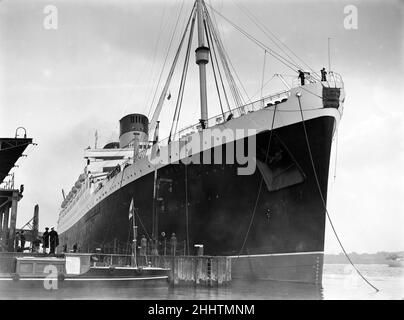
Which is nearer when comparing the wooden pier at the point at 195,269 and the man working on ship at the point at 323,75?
the wooden pier at the point at 195,269

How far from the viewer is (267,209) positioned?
17.6m

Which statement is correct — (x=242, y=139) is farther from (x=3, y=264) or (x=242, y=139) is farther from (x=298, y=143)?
(x=3, y=264)

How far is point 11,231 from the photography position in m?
20.2

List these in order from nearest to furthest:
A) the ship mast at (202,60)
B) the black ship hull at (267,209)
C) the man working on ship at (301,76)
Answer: the black ship hull at (267,209) → the man working on ship at (301,76) → the ship mast at (202,60)

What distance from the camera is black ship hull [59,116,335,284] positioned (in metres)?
17.0

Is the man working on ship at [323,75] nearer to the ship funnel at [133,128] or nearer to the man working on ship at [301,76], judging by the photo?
the man working on ship at [301,76]

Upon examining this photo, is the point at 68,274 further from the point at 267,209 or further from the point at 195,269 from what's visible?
the point at 267,209

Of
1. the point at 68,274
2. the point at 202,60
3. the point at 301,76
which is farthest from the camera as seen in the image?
the point at 202,60

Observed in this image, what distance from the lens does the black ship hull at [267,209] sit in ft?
55.7

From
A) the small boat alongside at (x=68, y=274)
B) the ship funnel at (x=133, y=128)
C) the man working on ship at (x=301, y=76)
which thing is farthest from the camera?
the ship funnel at (x=133, y=128)

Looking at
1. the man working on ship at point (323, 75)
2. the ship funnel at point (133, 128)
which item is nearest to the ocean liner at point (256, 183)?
the man working on ship at point (323, 75)

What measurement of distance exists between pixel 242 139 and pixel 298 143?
2167mm

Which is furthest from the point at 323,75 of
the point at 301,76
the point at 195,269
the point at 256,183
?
the point at 195,269
